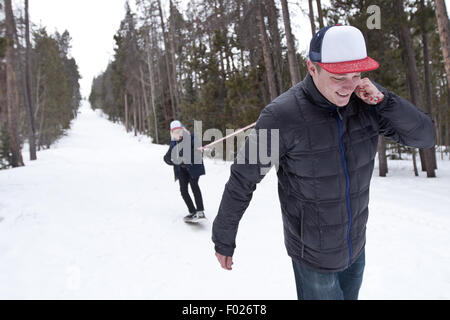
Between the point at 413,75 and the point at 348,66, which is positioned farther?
the point at 413,75

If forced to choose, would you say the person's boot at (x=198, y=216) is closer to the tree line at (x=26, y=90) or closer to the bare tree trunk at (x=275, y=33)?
the bare tree trunk at (x=275, y=33)

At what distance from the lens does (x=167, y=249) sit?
5.18m

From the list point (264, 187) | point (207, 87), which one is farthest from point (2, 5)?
point (264, 187)

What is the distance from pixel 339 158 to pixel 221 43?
15.5m

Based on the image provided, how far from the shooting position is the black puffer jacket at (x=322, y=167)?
67.9 inches

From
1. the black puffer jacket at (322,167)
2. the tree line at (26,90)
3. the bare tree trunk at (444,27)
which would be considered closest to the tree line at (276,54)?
the bare tree trunk at (444,27)

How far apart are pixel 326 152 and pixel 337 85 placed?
37 cm

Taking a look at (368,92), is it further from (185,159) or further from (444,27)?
(444,27)

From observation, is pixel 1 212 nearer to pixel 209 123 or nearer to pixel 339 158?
pixel 339 158

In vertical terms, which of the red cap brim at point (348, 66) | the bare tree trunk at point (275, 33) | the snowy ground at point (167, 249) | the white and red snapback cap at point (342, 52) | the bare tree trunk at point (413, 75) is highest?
the bare tree trunk at point (275, 33)

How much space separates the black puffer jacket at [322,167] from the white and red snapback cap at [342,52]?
18cm

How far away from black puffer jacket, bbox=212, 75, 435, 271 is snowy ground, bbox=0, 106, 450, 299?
6.98ft

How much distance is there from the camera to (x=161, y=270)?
4406 millimetres

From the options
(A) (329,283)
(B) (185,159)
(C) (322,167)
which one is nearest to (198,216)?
(B) (185,159)
